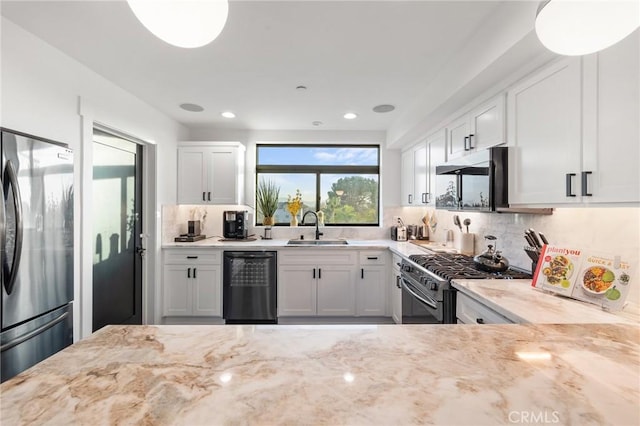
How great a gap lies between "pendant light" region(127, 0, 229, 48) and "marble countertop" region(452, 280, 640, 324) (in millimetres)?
1578

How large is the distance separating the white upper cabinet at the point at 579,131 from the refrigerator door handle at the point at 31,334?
115 inches

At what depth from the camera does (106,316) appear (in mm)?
2680

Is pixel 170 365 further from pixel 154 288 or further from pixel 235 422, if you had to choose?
pixel 154 288

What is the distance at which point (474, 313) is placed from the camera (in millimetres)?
1698

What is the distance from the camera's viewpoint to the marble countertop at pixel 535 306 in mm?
1240

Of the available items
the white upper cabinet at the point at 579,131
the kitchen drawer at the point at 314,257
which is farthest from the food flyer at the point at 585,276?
the kitchen drawer at the point at 314,257

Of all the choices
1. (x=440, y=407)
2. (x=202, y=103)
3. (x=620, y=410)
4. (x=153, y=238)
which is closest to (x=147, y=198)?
(x=153, y=238)

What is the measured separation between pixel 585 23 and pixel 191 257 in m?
3.58

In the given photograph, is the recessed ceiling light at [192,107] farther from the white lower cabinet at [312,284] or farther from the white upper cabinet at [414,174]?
the white upper cabinet at [414,174]

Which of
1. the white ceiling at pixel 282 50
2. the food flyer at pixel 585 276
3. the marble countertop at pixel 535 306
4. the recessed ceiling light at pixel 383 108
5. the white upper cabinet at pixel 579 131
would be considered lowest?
the marble countertop at pixel 535 306

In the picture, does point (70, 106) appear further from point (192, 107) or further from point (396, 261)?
point (396, 261)

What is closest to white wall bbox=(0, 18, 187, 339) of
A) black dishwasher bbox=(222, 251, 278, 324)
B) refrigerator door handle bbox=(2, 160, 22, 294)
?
refrigerator door handle bbox=(2, 160, 22, 294)

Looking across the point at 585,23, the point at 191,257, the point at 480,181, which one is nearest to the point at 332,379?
the point at 585,23

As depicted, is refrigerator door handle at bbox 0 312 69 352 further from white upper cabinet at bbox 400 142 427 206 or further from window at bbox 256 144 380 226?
white upper cabinet at bbox 400 142 427 206
